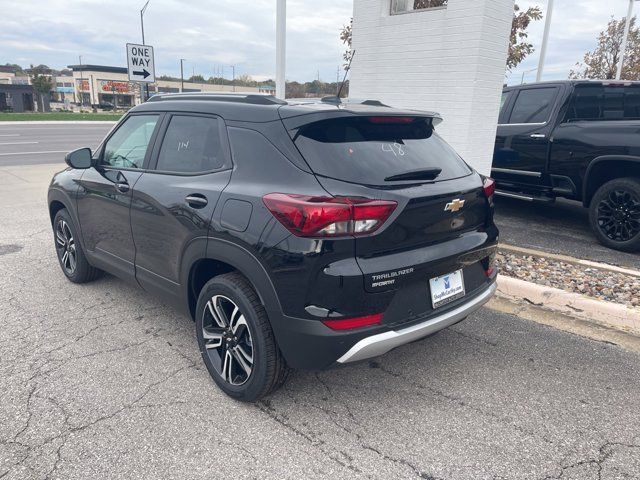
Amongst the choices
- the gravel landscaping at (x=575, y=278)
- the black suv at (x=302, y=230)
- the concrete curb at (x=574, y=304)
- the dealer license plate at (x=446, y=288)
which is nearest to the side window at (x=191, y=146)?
the black suv at (x=302, y=230)

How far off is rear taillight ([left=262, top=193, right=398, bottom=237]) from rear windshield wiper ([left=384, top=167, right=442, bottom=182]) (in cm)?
24

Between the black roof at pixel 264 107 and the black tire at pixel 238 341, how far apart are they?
0.97m

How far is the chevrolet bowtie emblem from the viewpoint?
9.35ft

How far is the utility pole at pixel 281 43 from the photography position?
765cm

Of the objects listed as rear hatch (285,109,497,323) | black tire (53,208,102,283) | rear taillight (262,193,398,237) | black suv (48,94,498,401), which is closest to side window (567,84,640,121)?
black suv (48,94,498,401)

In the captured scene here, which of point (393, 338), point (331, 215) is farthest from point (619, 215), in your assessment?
point (331, 215)

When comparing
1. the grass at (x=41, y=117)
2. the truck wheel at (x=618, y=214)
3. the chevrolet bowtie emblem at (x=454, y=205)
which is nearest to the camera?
the chevrolet bowtie emblem at (x=454, y=205)

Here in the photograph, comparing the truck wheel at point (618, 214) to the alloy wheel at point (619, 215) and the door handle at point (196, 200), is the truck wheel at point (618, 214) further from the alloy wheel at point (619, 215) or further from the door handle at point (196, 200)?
the door handle at point (196, 200)

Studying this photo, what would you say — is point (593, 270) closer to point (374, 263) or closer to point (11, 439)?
point (374, 263)

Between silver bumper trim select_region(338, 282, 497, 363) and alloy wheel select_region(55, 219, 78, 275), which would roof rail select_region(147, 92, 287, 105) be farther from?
alloy wheel select_region(55, 219, 78, 275)

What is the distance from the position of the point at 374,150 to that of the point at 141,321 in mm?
2489

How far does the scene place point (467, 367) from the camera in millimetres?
3416

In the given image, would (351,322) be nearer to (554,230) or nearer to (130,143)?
(130,143)

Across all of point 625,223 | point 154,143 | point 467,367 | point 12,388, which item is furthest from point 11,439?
point 625,223
